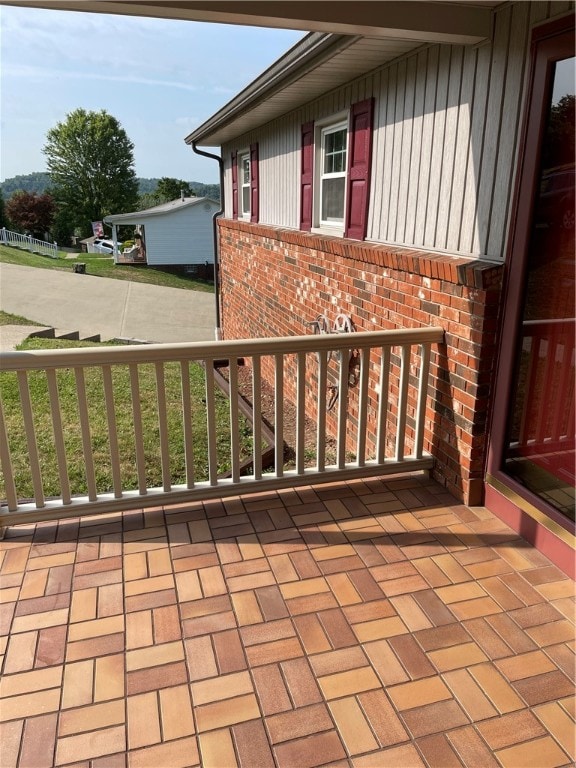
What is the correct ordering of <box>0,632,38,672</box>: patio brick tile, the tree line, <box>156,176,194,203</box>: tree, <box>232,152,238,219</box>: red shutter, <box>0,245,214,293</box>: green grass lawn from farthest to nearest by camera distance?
<box>156,176,194,203</box>: tree, the tree line, <box>0,245,214,293</box>: green grass lawn, <box>232,152,238,219</box>: red shutter, <box>0,632,38,672</box>: patio brick tile

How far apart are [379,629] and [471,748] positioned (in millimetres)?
500

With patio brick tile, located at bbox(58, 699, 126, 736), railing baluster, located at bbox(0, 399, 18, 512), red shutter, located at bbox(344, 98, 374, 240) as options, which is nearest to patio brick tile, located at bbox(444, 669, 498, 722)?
patio brick tile, located at bbox(58, 699, 126, 736)

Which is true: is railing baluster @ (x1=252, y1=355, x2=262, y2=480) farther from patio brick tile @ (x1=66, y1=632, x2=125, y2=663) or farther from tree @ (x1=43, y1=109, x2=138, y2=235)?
tree @ (x1=43, y1=109, x2=138, y2=235)

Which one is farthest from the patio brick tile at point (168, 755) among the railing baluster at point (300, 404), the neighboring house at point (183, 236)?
the neighboring house at point (183, 236)

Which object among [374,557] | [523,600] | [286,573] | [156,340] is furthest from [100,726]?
[156,340]

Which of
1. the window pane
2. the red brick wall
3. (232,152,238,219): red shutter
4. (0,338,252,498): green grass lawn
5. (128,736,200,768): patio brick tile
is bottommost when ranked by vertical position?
(0,338,252,498): green grass lawn

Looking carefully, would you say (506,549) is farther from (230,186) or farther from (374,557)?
(230,186)

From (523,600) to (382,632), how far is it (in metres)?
0.62

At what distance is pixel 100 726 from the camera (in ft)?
5.18

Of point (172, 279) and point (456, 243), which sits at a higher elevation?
point (456, 243)

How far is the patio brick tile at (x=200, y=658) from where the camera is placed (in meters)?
1.76

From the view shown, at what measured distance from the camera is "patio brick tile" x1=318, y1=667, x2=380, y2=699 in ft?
5.56

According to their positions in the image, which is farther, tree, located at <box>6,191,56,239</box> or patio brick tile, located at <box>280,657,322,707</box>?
tree, located at <box>6,191,56,239</box>

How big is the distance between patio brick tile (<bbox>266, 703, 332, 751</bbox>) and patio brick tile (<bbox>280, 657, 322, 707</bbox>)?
0.09 feet
